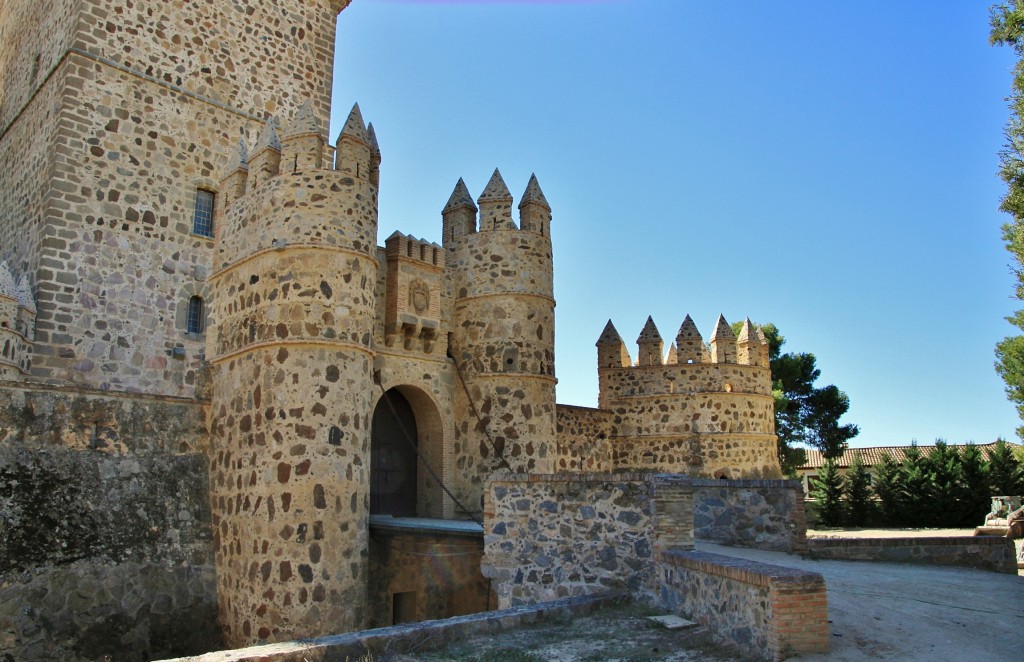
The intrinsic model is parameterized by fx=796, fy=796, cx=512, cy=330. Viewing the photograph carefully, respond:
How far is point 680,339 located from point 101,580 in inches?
641

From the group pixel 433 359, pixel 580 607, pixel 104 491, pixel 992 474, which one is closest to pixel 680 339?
pixel 433 359

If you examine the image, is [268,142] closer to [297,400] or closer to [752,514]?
[297,400]

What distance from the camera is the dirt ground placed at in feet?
24.0

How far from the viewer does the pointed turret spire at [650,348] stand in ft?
74.3

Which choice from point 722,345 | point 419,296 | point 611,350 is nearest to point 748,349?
point 722,345

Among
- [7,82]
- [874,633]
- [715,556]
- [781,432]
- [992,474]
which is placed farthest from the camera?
[781,432]

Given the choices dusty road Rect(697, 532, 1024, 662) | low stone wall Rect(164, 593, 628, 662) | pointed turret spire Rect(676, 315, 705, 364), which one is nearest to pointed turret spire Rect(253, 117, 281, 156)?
low stone wall Rect(164, 593, 628, 662)

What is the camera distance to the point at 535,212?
1588cm

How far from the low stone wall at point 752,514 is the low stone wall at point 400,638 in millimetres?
4040

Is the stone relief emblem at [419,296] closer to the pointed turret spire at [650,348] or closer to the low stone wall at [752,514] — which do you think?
the low stone wall at [752,514]

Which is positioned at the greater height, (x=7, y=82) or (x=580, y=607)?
(x=7, y=82)

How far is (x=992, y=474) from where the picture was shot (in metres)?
26.1

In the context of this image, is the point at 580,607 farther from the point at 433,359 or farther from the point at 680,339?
the point at 680,339

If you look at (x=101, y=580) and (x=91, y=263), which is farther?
(x=91, y=263)
